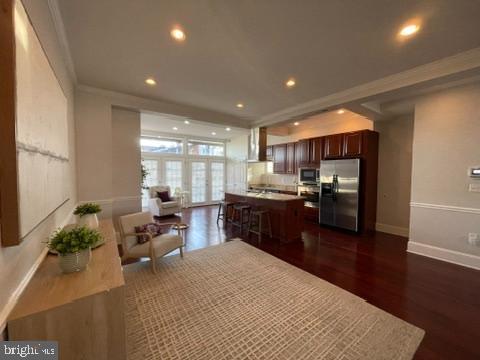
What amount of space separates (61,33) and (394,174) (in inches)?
245

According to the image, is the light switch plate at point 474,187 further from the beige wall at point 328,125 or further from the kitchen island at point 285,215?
the kitchen island at point 285,215

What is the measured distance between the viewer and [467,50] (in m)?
2.17

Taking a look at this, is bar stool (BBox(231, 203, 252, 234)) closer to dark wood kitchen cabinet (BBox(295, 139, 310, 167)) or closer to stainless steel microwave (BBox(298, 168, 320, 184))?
stainless steel microwave (BBox(298, 168, 320, 184))

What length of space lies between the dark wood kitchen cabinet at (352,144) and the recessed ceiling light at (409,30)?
275cm

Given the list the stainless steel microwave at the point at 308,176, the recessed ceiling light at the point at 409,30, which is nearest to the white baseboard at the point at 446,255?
the stainless steel microwave at the point at 308,176

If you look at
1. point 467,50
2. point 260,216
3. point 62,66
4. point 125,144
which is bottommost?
point 260,216

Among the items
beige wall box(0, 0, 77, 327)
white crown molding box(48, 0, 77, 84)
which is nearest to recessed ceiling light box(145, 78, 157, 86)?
white crown molding box(48, 0, 77, 84)

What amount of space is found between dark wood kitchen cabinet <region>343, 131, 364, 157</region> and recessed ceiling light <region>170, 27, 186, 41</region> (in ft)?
13.6

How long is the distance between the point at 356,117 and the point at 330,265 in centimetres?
399

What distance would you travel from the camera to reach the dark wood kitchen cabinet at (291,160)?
244 inches

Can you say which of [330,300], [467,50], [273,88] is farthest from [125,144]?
[467,50]

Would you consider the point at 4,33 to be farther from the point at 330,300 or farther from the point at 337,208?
the point at 337,208

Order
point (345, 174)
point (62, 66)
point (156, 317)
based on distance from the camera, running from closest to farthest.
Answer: point (156, 317) → point (62, 66) → point (345, 174)

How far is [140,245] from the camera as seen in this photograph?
2779 millimetres
